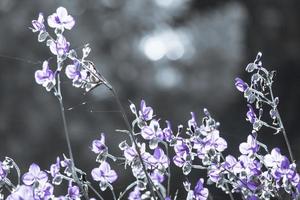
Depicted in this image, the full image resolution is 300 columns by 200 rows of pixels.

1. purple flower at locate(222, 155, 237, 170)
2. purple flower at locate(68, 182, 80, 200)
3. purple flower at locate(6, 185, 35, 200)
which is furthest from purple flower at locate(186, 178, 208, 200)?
purple flower at locate(6, 185, 35, 200)

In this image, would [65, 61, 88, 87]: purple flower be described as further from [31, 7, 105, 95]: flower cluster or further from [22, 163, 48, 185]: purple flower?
[22, 163, 48, 185]: purple flower

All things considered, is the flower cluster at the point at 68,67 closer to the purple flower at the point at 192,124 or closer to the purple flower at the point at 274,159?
the purple flower at the point at 192,124

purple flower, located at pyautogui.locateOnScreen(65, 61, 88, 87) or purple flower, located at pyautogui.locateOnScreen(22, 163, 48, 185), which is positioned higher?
purple flower, located at pyautogui.locateOnScreen(65, 61, 88, 87)

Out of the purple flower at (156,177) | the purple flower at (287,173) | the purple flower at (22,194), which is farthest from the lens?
the purple flower at (156,177)

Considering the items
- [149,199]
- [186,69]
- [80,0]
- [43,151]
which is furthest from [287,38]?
[149,199]

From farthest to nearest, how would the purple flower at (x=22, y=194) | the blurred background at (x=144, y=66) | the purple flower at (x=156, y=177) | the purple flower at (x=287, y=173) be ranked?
the blurred background at (x=144, y=66), the purple flower at (x=156, y=177), the purple flower at (x=287, y=173), the purple flower at (x=22, y=194)

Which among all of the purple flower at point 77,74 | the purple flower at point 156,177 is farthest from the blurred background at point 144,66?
the purple flower at point 77,74

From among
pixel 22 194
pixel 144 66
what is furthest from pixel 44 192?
pixel 144 66
